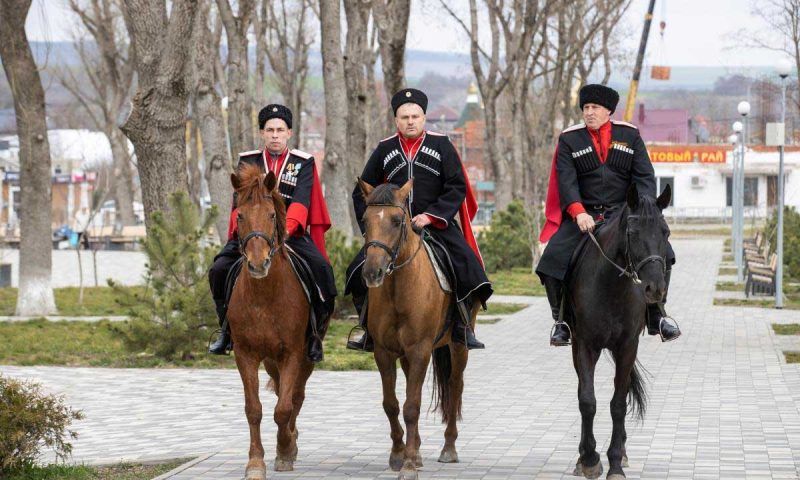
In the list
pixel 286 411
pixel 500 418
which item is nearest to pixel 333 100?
pixel 500 418

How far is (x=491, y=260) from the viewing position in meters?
36.1

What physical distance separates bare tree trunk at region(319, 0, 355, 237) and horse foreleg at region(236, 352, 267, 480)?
43.0 feet

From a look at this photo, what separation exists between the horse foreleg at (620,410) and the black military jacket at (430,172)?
1542 mm

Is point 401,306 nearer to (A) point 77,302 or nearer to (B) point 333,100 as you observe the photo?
(B) point 333,100

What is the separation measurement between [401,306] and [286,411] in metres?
1.00

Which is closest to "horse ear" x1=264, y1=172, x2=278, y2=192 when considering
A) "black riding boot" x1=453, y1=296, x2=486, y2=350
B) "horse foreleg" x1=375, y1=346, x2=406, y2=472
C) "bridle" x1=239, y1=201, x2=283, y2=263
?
"bridle" x1=239, y1=201, x2=283, y2=263

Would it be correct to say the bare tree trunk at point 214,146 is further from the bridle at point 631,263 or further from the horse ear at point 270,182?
the bridle at point 631,263

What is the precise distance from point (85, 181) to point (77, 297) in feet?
142

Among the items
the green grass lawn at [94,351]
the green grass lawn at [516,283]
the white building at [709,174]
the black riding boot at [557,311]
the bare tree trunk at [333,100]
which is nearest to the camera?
the black riding boot at [557,311]

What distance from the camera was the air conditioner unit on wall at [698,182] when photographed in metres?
82.1

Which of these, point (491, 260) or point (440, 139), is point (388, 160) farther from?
point (491, 260)

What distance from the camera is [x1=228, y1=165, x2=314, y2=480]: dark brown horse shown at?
846cm

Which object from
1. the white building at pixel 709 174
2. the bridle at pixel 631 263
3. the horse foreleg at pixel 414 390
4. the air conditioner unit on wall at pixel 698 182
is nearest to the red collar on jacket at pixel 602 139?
the bridle at pixel 631 263

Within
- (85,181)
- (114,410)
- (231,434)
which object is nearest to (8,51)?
(114,410)
